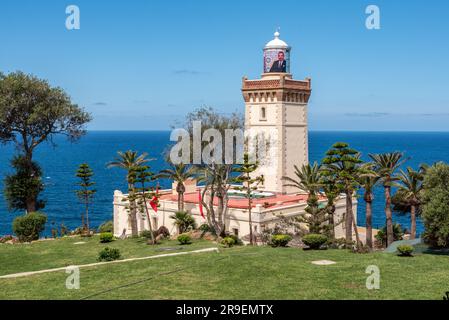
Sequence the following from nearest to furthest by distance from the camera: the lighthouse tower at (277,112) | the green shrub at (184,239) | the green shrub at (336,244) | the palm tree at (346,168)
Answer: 1. the palm tree at (346,168)
2. the green shrub at (336,244)
3. the green shrub at (184,239)
4. the lighthouse tower at (277,112)

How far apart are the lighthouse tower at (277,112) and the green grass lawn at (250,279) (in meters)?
21.4

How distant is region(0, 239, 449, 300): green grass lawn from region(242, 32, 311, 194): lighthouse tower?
841 inches

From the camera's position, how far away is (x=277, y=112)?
165ft

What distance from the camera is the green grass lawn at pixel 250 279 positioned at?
805 inches

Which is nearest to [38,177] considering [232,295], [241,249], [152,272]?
[241,249]

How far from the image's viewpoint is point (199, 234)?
41.7m

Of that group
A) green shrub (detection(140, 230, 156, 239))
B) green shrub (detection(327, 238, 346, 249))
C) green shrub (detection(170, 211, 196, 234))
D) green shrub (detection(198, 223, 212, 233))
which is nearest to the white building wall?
green shrub (detection(170, 211, 196, 234))

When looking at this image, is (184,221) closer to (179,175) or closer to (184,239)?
(179,175)

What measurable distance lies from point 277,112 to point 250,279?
29665 mm

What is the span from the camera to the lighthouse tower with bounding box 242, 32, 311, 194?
5044 cm

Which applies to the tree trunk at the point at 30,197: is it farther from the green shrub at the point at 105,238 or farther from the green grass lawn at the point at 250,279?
the green grass lawn at the point at 250,279

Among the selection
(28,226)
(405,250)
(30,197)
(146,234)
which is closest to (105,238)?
(146,234)

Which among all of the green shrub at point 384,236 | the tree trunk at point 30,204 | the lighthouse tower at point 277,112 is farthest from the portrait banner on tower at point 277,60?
the tree trunk at point 30,204
